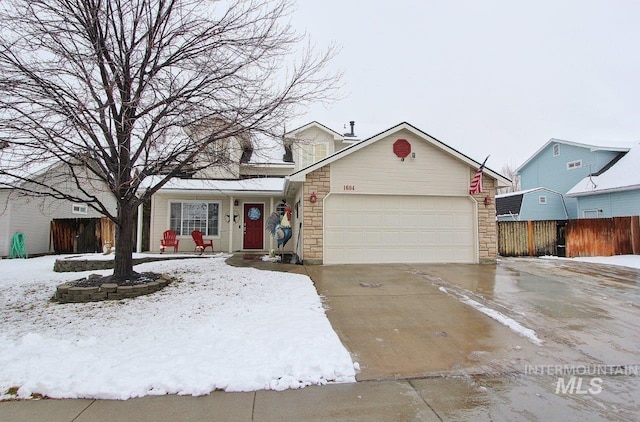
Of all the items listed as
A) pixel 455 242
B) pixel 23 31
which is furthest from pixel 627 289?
pixel 23 31

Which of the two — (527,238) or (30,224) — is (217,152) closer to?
(30,224)

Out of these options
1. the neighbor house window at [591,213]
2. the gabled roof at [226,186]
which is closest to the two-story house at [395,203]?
the gabled roof at [226,186]

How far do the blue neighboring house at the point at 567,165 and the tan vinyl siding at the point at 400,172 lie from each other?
38.0 ft

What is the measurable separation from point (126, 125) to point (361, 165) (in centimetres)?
643

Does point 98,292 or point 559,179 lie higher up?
point 559,179

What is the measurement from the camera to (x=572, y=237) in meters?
13.4

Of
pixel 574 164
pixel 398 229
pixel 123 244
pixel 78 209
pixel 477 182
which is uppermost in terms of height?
pixel 574 164

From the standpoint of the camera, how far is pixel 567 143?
19.6 metres

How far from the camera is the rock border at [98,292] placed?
587 centimetres

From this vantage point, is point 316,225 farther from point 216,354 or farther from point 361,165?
point 216,354

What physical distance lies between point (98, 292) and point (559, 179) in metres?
24.0

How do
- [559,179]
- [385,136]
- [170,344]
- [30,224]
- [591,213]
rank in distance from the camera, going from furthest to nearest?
[559,179] < [591,213] < [30,224] < [385,136] < [170,344]

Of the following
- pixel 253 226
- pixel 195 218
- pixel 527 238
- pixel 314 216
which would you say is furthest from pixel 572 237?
pixel 195 218

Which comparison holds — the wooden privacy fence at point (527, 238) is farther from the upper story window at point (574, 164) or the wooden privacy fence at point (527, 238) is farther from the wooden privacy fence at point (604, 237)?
the upper story window at point (574, 164)
